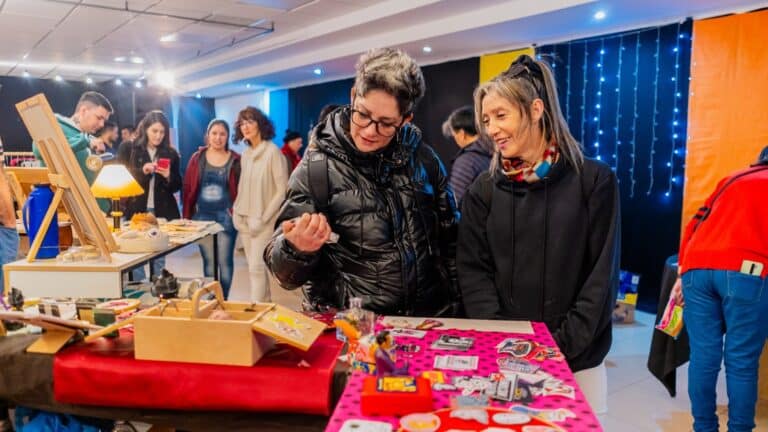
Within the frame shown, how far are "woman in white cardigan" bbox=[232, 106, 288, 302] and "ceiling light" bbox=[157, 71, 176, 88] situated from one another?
7.80 meters

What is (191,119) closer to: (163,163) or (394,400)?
(163,163)

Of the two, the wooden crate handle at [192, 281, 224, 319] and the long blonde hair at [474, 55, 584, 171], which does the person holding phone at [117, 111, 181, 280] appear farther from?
the long blonde hair at [474, 55, 584, 171]

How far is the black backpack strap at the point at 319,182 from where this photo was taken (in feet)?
5.11

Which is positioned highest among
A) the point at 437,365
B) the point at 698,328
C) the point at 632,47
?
the point at 632,47

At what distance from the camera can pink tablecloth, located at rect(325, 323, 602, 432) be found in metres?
0.95

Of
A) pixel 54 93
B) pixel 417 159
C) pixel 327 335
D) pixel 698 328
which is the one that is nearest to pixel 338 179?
pixel 417 159

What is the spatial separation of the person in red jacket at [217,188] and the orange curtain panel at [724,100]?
366 centimetres

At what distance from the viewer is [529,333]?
1390mm

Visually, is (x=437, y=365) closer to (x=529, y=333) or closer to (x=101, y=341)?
Answer: (x=529, y=333)

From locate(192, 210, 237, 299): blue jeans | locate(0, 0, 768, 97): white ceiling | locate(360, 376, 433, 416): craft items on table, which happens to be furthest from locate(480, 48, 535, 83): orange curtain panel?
locate(360, 376, 433, 416): craft items on table

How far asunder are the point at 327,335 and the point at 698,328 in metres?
1.84

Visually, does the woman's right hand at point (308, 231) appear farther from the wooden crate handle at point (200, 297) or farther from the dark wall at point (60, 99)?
the dark wall at point (60, 99)

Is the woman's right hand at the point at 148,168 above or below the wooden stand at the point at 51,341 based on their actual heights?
above

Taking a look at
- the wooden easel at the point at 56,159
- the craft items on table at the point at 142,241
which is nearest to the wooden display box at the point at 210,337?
the wooden easel at the point at 56,159
